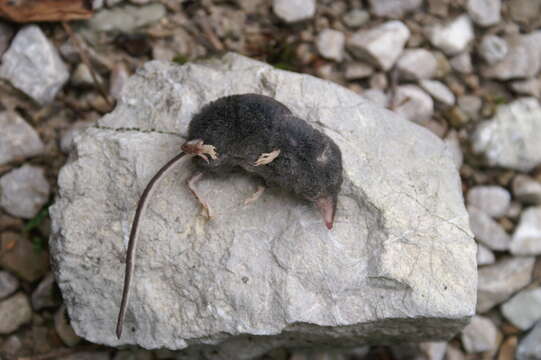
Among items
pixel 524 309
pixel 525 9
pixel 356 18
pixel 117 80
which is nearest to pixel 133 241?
pixel 117 80

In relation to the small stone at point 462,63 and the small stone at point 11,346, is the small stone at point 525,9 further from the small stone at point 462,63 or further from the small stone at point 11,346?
the small stone at point 11,346

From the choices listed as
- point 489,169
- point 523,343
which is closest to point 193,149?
point 489,169

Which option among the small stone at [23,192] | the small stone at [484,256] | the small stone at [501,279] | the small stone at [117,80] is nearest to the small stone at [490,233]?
the small stone at [484,256]

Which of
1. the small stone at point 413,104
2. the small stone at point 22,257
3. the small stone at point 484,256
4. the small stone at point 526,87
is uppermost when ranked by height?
the small stone at point 413,104

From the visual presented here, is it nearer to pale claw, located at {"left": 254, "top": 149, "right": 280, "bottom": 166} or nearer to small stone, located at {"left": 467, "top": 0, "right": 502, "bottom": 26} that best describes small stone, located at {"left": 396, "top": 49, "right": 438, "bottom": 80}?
small stone, located at {"left": 467, "top": 0, "right": 502, "bottom": 26}

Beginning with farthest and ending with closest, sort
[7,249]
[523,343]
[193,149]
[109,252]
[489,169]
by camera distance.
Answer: [489,169], [523,343], [7,249], [109,252], [193,149]

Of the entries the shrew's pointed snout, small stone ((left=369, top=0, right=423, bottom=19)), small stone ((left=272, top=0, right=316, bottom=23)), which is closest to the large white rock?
the shrew's pointed snout

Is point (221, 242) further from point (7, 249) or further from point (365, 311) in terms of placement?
point (7, 249)
